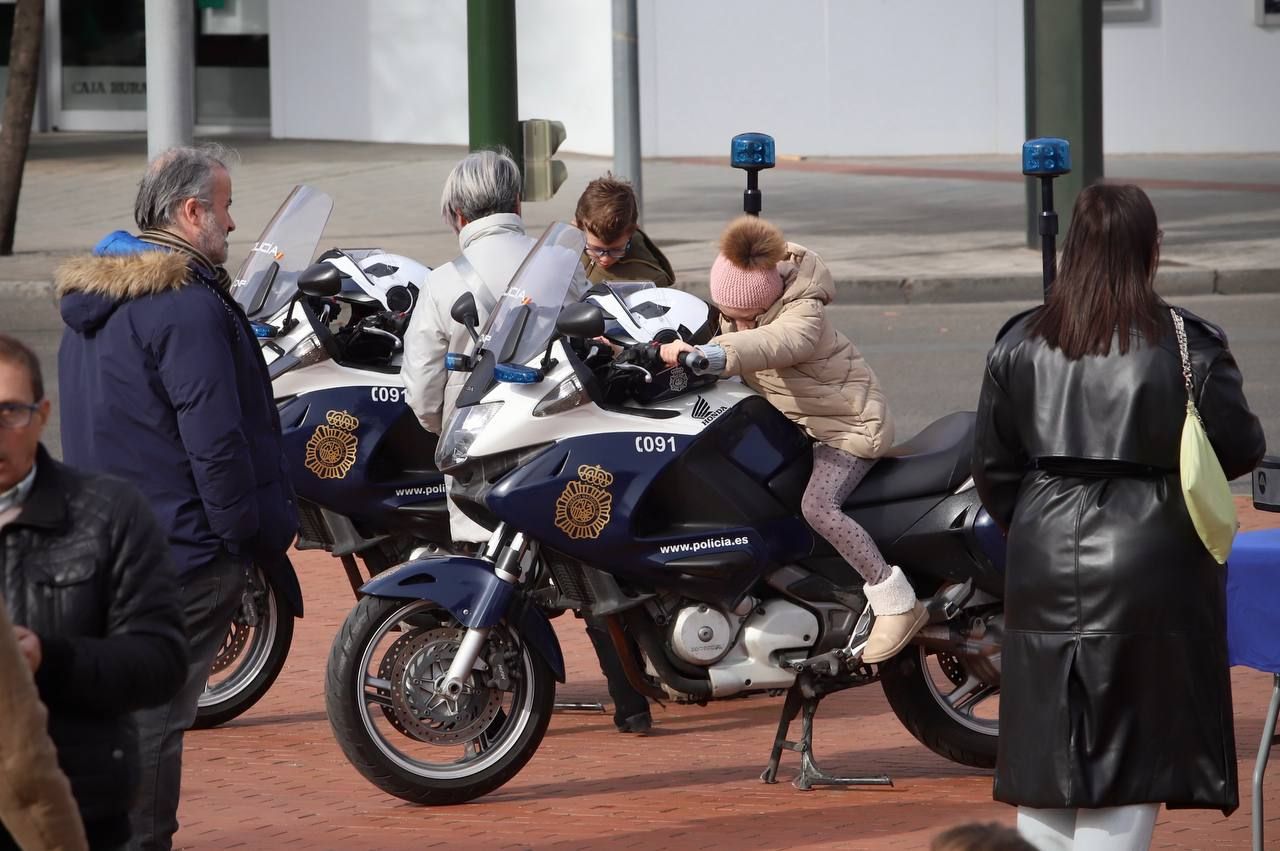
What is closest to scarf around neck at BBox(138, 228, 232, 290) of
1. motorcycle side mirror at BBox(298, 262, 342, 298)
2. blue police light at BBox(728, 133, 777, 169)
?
motorcycle side mirror at BBox(298, 262, 342, 298)

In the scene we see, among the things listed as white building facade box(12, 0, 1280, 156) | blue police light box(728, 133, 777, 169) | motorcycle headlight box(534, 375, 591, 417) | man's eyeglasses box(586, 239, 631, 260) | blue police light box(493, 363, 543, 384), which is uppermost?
white building facade box(12, 0, 1280, 156)

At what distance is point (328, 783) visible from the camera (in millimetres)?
5688

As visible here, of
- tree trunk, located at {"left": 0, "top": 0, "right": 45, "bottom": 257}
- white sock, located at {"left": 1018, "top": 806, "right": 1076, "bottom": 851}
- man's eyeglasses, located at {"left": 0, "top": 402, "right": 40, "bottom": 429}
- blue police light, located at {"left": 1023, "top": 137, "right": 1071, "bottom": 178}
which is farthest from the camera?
tree trunk, located at {"left": 0, "top": 0, "right": 45, "bottom": 257}

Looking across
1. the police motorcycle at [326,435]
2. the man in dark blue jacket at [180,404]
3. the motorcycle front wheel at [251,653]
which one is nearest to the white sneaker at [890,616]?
the police motorcycle at [326,435]

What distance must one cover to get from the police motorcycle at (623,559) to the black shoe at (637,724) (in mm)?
667

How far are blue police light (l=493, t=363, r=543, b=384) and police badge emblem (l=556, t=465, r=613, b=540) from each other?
272 mm

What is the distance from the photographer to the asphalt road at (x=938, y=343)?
11312 mm

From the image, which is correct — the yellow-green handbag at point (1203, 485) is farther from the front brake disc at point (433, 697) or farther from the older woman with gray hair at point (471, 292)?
the older woman with gray hair at point (471, 292)

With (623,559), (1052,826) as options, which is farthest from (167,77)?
(1052,826)

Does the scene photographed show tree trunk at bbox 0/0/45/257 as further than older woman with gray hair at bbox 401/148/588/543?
Yes

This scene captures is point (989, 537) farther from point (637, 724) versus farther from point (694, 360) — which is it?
point (637, 724)

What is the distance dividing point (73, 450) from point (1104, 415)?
2253 mm

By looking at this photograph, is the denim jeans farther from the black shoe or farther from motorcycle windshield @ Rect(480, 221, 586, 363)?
the black shoe

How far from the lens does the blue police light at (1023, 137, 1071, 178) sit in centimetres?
583
